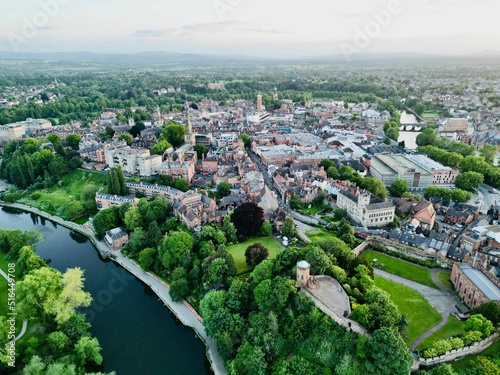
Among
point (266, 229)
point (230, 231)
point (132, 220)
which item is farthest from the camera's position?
point (132, 220)

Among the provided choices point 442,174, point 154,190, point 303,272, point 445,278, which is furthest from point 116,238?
point 442,174

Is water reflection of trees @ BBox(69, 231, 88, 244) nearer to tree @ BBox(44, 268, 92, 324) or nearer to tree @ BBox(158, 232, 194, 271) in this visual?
tree @ BBox(158, 232, 194, 271)


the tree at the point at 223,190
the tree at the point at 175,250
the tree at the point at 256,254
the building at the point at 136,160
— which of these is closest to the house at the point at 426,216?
the tree at the point at 256,254

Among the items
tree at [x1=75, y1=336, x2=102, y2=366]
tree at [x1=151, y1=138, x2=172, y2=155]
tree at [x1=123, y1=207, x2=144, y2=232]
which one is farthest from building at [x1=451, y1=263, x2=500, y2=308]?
tree at [x1=151, y1=138, x2=172, y2=155]

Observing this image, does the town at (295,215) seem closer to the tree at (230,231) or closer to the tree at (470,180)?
the tree at (470,180)

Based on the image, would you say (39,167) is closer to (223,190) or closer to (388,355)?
(223,190)

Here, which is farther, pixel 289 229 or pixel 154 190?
pixel 154 190
